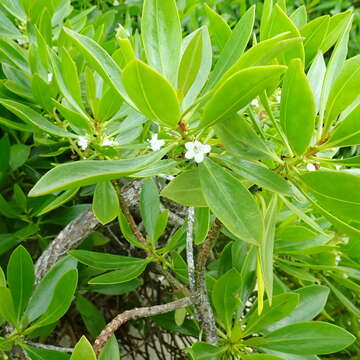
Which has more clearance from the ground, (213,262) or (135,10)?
(135,10)

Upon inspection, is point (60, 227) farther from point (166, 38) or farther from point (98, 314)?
point (166, 38)

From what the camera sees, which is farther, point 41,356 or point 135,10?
point 135,10

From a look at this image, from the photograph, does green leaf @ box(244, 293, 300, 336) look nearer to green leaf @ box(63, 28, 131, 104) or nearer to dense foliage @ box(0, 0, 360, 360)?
dense foliage @ box(0, 0, 360, 360)

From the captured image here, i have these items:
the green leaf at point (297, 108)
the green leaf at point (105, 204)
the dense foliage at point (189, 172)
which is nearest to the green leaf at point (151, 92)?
the dense foliage at point (189, 172)

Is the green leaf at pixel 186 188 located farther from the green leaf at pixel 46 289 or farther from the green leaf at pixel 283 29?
the green leaf at pixel 46 289

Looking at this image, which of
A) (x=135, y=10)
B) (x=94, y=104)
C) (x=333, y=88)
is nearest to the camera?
(x=333, y=88)

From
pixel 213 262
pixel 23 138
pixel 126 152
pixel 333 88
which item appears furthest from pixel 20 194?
pixel 333 88

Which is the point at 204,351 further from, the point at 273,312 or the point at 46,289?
the point at 46,289
